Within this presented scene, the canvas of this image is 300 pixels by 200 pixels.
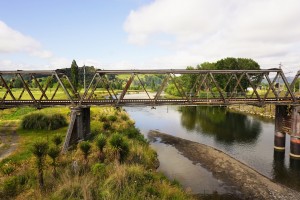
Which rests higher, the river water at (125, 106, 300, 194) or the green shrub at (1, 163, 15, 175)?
the green shrub at (1, 163, 15, 175)

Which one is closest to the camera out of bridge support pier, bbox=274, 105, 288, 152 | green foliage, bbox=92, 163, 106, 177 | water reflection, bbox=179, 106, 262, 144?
green foliage, bbox=92, 163, 106, 177

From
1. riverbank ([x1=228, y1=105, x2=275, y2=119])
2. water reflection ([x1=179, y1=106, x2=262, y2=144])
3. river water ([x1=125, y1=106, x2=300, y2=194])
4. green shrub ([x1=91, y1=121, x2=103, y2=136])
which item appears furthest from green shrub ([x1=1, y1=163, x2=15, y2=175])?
riverbank ([x1=228, y1=105, x2=275, y2=119])

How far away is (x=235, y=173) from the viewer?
26875mm

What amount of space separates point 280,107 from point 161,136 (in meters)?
20.2

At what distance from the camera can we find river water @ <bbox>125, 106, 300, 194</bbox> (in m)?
25.3

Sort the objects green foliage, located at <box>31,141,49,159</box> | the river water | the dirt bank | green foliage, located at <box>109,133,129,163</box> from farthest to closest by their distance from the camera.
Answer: the river water
green foliage, located at <box>109,133,129,163</box>
the dirt bank
green foliage, located at <box>31,141,49,159</box>

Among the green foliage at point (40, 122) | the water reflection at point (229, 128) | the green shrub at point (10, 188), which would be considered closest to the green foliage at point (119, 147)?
the green shrub at point (10, 188)

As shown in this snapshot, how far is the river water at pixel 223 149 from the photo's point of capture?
25.3 metres

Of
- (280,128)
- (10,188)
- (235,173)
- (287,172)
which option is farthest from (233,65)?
(10,188)

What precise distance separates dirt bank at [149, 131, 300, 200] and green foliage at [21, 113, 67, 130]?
1823 cm

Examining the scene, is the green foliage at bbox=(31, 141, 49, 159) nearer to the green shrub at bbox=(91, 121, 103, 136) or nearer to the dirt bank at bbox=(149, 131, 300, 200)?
the green shrub at bbox=(91, 121, 103, 136)

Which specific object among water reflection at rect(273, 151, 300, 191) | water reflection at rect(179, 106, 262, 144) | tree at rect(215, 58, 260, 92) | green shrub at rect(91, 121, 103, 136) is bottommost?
water reflection at rect(273, 151, 300, 191)

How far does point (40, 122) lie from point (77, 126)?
841 centimetres

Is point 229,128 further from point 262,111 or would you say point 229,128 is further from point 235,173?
point 235,173
